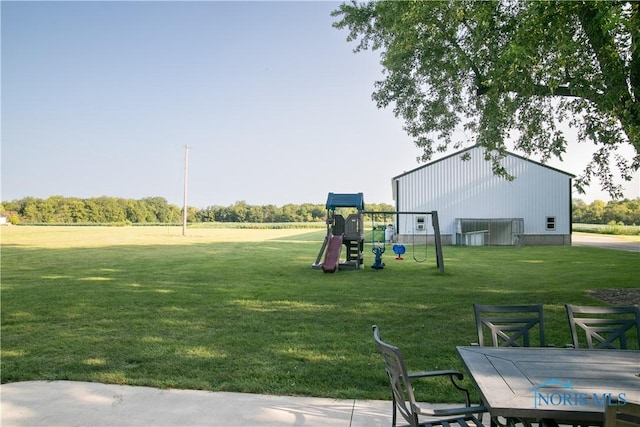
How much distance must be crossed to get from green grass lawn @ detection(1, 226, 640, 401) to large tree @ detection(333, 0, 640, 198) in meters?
3.74

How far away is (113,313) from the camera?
813cm

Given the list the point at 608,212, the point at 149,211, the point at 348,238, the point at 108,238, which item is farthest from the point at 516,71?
the point at 149,211

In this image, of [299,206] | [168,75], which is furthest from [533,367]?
[299,206]

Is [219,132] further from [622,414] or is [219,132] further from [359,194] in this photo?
[622,414]

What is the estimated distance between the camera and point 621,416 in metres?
1.64

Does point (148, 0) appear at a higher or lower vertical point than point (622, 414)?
higher

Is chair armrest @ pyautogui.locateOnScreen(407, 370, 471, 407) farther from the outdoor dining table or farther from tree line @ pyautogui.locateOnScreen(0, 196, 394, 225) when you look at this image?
tree line @ pyautogui.locateOnScreen(0, 196, 394, 225)

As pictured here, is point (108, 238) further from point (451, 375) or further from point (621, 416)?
point (621, 416)

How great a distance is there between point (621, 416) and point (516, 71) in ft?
21.7

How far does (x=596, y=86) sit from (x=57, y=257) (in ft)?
72.6

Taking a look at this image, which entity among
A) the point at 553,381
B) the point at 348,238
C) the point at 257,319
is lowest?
the point at 257,319

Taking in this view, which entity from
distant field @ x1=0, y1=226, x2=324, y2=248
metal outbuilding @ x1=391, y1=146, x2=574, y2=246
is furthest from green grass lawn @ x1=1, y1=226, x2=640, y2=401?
A: distant field @ x1=0, y1=226, x2=324, y2=248

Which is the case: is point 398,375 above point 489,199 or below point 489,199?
below

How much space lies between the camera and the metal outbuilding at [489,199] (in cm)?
2755
